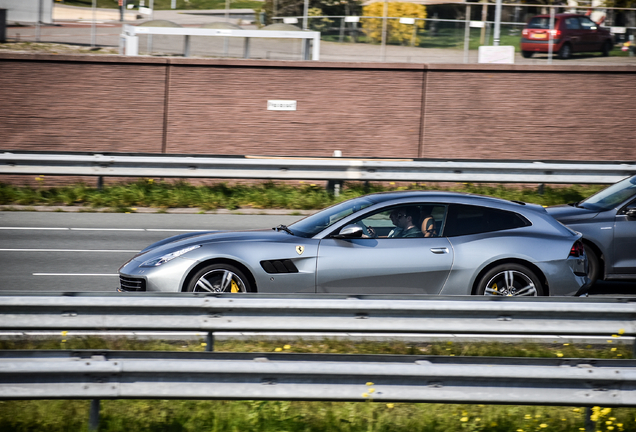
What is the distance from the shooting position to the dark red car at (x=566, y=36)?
18.1 metres

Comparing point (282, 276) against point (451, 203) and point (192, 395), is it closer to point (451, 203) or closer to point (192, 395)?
point (451, 203)

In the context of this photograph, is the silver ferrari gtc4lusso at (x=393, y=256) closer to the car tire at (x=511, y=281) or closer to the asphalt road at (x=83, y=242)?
the car tire at (x=511, y=281)

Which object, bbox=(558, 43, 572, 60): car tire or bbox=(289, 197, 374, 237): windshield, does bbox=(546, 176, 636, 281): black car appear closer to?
bbox=(289, 197, 374, 237): windshield

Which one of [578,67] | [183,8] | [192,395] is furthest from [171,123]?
[183,8]

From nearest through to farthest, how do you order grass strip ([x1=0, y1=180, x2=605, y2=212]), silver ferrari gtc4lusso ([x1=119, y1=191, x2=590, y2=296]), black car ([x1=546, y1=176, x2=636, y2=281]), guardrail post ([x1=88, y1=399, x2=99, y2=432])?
guardrail post ([x1=88, y1=399, x2=99, y2=432]) < silver ferrari gtc4lusso ([x1=119, y1=191, x2=590, y2=296]) < black car ([x1=546, y1=176, x2=636, y2=281]) < grass strip ([x1=0, y1=180, x2=605, y2=212])

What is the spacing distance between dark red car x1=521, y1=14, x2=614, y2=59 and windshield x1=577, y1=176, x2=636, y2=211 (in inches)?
380

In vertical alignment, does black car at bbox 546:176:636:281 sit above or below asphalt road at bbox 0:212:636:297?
above

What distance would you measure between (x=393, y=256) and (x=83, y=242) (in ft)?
19.6

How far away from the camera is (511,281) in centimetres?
707

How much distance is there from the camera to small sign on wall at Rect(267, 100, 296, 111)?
55.5ft

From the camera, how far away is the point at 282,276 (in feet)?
22.4

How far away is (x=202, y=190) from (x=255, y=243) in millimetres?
7534

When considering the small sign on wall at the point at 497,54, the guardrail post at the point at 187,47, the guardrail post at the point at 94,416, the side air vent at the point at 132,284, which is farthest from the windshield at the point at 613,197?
the guardrail post at the point at 187,47

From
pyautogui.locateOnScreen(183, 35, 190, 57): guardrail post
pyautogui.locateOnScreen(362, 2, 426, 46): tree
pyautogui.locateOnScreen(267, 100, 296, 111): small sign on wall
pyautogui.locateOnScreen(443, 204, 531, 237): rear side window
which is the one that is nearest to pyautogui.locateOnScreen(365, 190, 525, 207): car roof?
pyautogui.locateOnScreen(443, 204, 531, 237): rear side window
